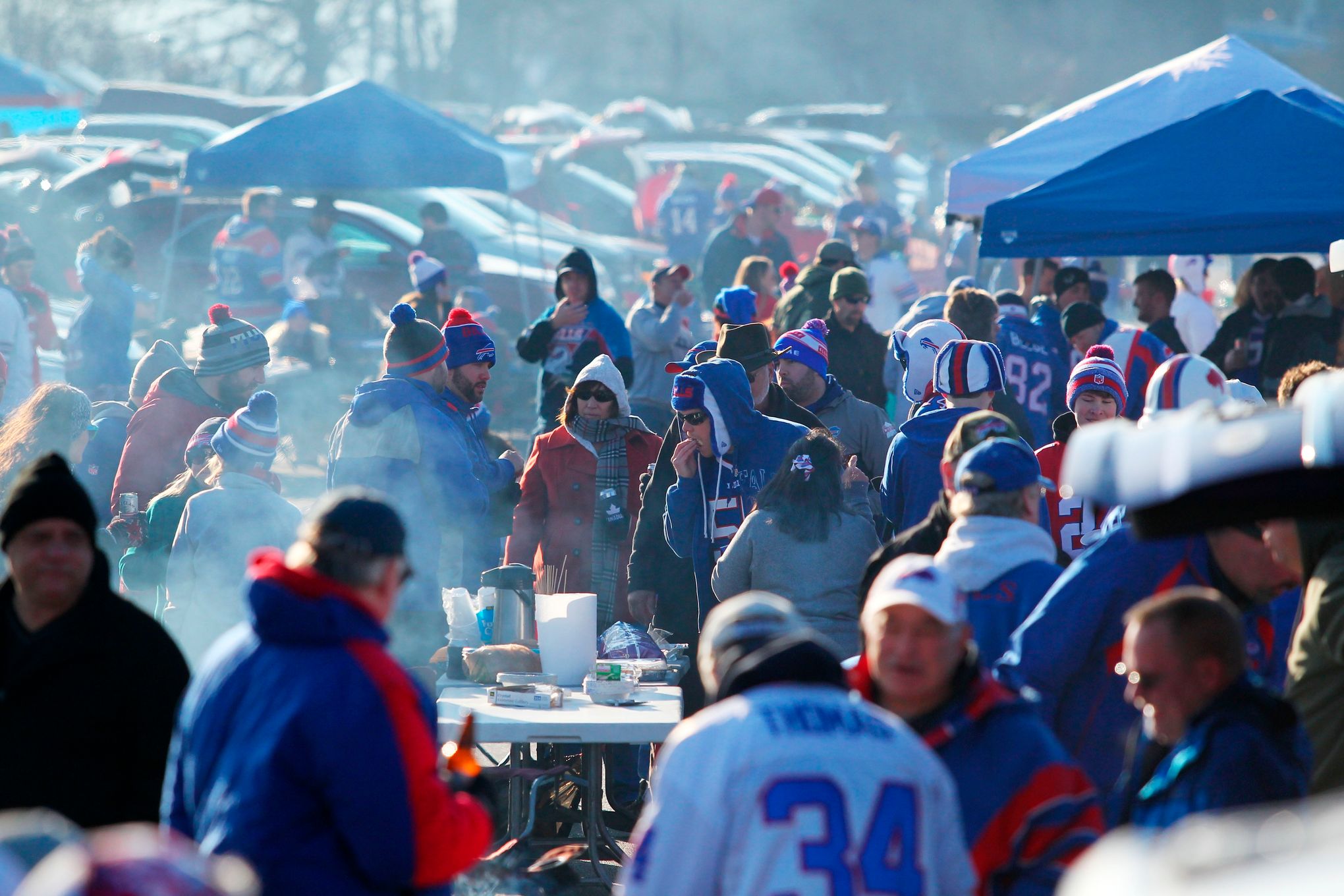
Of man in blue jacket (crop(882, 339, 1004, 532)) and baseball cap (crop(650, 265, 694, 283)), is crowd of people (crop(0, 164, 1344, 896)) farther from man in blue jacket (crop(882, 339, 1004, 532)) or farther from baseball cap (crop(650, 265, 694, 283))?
baseball cap (crop(650, 265, 694, 283))

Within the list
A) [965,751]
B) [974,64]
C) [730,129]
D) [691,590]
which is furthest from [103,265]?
[974,64]

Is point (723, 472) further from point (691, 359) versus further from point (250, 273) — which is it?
point (250, 273)

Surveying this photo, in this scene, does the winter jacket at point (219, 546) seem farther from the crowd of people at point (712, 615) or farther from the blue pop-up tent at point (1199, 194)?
the blue pop-up tent at point (1199, 194)

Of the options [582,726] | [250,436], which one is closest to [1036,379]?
[582,726]

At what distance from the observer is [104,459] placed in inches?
310

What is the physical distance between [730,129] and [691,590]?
906 inches

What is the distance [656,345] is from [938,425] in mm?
4745

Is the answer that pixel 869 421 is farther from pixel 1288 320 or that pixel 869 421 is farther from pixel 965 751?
pixel 965 751

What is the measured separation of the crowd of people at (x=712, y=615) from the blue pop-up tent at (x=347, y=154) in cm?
529

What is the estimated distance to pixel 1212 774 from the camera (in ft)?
9.92

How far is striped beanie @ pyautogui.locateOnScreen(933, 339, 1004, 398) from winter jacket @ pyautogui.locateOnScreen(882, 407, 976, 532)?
8 cm

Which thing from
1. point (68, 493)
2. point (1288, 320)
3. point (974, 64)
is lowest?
point (68, 493)

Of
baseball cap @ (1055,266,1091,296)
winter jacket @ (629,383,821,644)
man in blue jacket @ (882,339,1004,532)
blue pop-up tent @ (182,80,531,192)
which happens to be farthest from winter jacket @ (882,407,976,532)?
blue pop-up tent @ (182,80,531,192)

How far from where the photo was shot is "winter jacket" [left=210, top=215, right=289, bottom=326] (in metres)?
14.3
